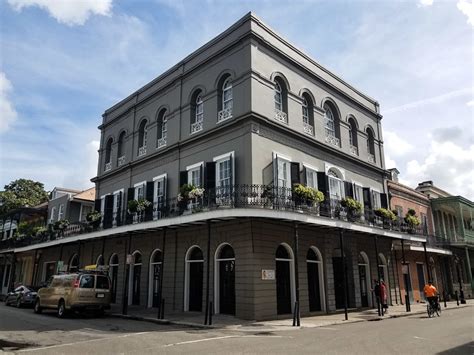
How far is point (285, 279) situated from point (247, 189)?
3927mm

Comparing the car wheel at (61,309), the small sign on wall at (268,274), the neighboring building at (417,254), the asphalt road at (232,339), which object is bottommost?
the asphalt road at (232,339)

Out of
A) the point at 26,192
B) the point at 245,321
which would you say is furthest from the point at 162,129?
the point at 26,192

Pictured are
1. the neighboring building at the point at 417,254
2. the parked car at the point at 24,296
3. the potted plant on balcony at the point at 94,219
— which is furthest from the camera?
the neighboring building at the point at 417,254

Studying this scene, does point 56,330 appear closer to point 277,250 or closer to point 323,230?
point 277,250

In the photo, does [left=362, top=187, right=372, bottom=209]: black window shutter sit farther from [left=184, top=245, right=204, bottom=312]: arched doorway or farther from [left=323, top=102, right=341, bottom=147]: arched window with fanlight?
[left=184, top=245, right=204, bottom=312]: arched doorway

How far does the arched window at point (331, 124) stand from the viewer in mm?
20469

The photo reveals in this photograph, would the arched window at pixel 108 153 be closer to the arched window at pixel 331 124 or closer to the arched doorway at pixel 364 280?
the arched window at pixel 331 124

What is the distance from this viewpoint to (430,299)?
16.2 meters

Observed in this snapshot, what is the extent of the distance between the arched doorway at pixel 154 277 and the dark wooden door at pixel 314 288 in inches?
273

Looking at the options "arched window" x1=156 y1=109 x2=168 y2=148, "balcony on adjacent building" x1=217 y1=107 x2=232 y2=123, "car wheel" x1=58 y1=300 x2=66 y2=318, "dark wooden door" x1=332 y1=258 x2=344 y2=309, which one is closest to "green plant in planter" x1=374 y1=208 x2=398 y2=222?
"dark wooden door" x1=332 y1=258 x2=344 y2=309

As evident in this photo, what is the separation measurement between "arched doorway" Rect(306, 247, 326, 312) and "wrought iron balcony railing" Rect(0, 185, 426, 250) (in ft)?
6.07

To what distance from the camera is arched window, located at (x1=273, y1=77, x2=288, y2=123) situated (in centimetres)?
1741

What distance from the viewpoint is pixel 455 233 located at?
96.4ft

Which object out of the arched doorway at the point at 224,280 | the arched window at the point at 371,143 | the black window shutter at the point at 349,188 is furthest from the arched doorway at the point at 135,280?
the arched window at the point at 371,143
